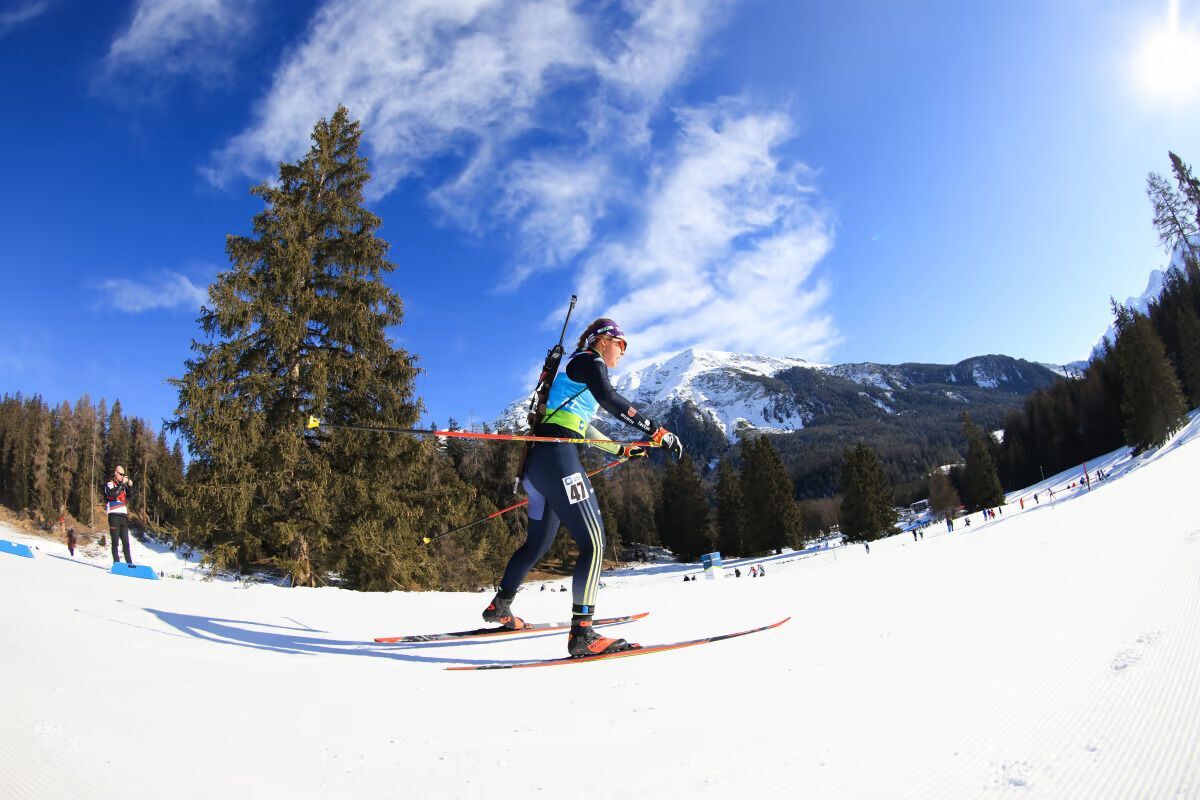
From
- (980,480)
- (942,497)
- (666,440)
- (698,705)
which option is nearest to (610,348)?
(666,440)

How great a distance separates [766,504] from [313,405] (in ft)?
169

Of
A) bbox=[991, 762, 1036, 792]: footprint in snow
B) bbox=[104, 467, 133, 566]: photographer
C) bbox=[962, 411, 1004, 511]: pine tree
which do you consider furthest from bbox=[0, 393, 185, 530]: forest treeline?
bbox=[962, 411, 1004, 511]: pine tree

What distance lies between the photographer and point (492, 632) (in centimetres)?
495

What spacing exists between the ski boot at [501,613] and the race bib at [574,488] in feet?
4.92

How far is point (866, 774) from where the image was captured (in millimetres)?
1539

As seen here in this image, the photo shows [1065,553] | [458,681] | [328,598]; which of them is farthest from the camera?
[328,598]

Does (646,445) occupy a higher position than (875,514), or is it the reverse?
(646,445)

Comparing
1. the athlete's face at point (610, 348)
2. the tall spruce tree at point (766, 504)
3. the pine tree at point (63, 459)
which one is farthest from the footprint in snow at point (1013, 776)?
the pine tree at point (63, 459)

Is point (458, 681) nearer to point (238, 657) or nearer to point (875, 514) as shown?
point (238, 657)

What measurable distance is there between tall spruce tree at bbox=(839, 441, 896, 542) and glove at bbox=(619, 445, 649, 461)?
55029 millimetres

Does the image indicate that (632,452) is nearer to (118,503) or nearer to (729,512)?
(118,503)

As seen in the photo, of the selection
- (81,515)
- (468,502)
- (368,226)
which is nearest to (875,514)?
(468,502)

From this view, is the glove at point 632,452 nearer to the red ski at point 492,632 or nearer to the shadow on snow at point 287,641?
the red ski at point 492,632

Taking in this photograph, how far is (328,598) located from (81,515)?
7911cm
